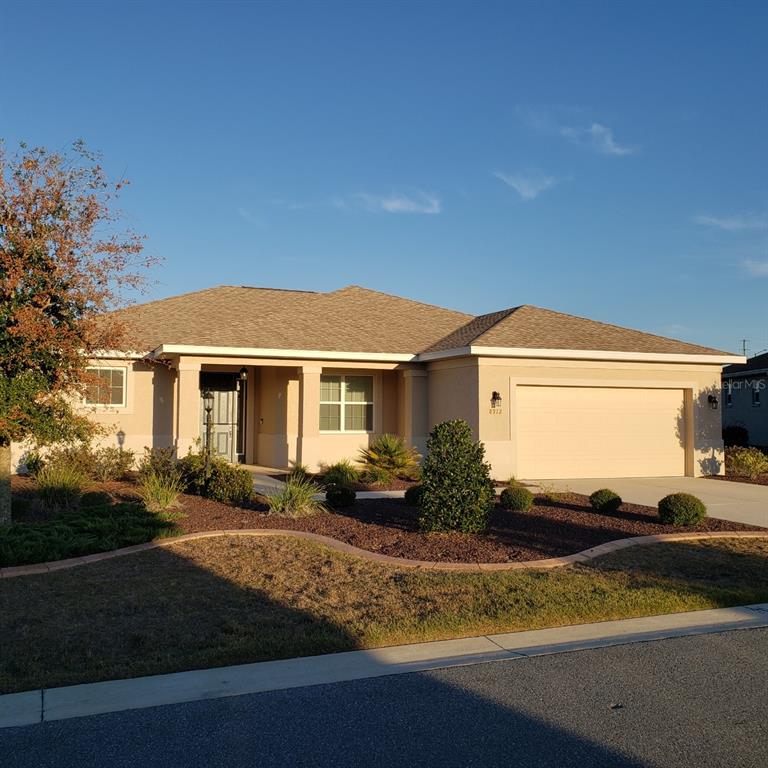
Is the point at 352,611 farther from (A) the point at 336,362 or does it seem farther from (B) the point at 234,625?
(A) the point at 336,362

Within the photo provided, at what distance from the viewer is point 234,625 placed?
651cm

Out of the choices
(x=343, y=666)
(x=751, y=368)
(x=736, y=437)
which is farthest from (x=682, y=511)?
(x=751, y=368)

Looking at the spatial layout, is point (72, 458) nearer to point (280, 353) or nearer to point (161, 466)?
point (161, 466)

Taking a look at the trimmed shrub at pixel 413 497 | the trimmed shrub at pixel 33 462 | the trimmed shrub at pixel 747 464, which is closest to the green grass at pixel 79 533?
the trimmed shrub at pixel 413 497

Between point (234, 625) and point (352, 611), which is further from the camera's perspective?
point (352, 611)

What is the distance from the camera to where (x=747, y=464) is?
18938 millimetres

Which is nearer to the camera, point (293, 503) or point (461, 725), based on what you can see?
point (461, 725)

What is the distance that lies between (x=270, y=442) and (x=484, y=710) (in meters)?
15.7

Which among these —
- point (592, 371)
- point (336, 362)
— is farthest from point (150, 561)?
point (592, 371)

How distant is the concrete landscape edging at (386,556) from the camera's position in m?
8.45

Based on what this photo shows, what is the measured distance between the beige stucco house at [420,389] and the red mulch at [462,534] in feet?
14.1

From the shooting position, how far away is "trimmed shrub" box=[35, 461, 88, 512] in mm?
12055

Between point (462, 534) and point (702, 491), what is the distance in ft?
26.4

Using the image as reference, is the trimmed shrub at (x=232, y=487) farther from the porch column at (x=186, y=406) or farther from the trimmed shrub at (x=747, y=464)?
the trimmed shrub at (x=747, y=464)
